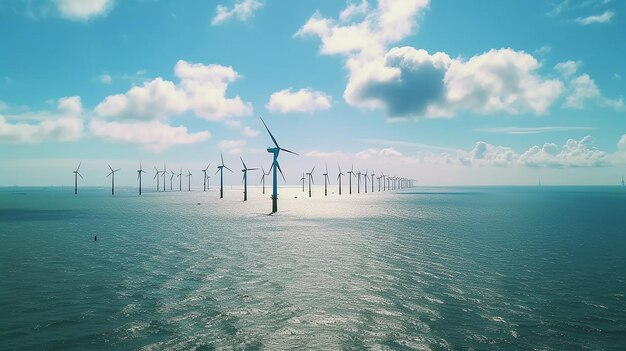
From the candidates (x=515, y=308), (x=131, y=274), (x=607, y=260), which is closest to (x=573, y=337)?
(x=515, y=308)

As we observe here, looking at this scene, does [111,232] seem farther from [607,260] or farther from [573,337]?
[607,260]

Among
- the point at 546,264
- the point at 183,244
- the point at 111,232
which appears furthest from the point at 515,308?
the point at 111,232

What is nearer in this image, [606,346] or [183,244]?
[606,346]

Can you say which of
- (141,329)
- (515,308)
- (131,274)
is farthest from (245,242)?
(515,308)

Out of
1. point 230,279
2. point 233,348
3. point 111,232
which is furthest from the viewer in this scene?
point 111,232

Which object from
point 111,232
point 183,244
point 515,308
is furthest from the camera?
point 111,232

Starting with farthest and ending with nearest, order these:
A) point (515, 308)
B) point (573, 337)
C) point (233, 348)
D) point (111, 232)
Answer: point (111, 232)
point (515, 308)
point (573, 337)
point (233, 348)

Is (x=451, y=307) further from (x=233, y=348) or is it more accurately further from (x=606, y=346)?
(x=233, y=348)

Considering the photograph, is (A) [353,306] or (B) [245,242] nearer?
(A) [353,306]
